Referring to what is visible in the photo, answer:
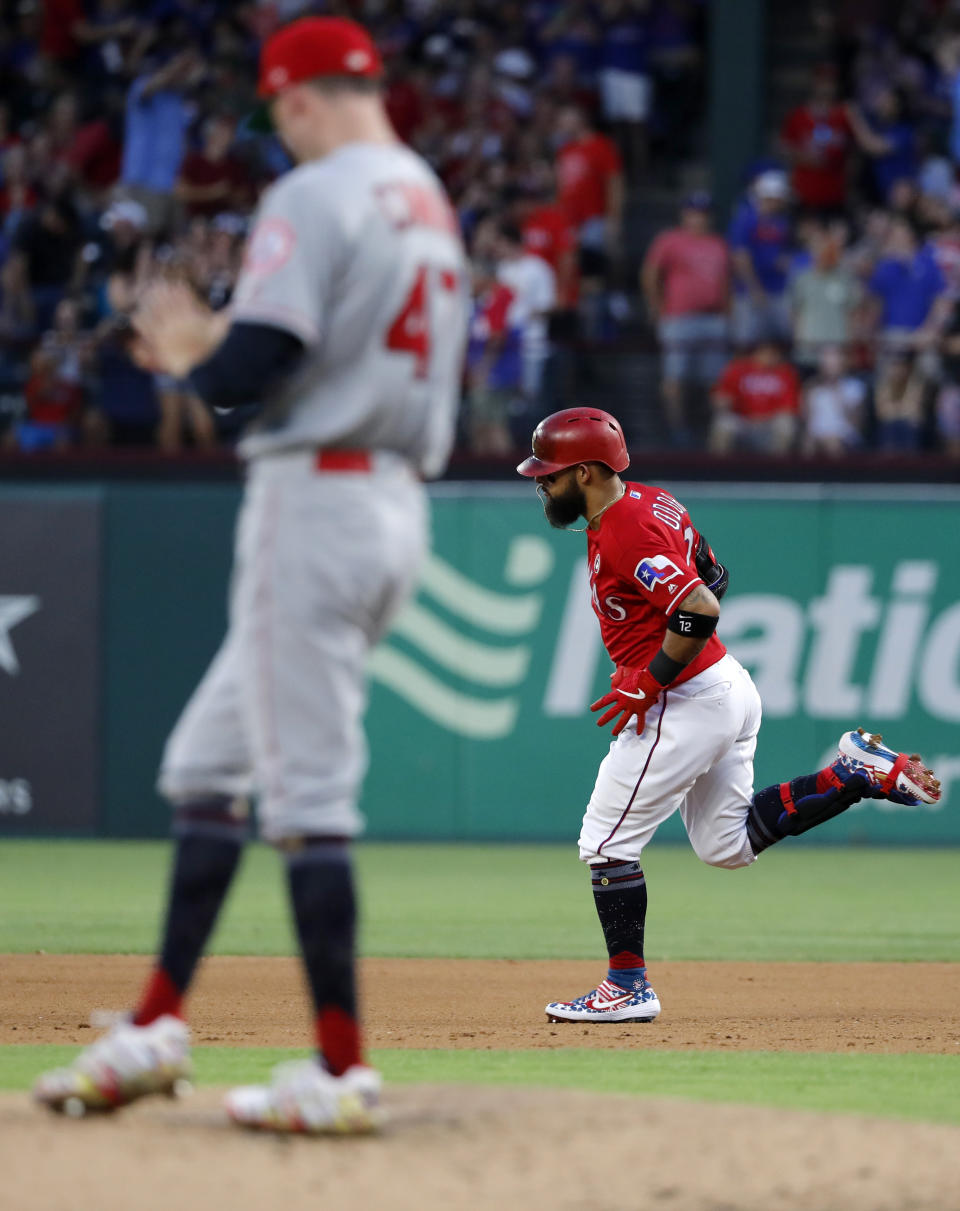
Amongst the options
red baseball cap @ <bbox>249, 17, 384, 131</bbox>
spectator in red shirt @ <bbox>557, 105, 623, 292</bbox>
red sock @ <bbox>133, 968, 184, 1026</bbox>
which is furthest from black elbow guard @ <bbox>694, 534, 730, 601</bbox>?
spectator in red shirt @ <bbox>557, 105, 623, 292</bbox>

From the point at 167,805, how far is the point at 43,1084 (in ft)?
32.3

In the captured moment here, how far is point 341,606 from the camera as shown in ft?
12.7

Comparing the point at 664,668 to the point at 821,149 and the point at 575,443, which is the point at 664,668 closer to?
the point at 575,443

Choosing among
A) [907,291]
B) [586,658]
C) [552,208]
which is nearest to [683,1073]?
[586,658]

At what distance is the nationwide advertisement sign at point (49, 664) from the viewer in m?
13.6

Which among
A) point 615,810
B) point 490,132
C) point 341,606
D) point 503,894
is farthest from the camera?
point 490,132

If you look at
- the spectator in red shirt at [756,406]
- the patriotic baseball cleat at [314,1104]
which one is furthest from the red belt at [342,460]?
the spectator in red shirt at [756,406]

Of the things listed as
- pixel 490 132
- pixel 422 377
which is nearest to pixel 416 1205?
pixel 422 377

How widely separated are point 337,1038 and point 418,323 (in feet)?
4.72

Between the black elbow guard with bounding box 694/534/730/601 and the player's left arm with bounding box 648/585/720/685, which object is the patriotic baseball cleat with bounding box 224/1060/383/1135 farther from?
the black elbow guard with bounding box 694/534/730/601

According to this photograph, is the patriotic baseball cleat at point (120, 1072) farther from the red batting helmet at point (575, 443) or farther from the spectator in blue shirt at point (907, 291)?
the spectator in blue shirt at point (907, 291)

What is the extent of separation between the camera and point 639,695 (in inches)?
263

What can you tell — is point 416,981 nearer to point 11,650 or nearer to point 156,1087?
point 156,1087

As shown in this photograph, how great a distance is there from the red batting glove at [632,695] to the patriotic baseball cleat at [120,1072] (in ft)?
9.61
